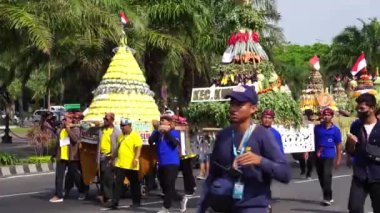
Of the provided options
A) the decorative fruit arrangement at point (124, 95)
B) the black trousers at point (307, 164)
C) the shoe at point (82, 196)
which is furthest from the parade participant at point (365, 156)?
the black trousers at point (307, 164)

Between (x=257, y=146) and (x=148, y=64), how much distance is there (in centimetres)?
2111

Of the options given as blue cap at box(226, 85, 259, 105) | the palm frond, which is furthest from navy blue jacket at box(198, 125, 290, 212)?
the palm frond

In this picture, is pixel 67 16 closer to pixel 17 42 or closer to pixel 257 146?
pixel 17 42

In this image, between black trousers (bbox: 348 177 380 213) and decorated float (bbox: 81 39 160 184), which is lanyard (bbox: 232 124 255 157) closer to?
black trousers (bbox: 348 177 380 213)

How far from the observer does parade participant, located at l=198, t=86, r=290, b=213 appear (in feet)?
16.6

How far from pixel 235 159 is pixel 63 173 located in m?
8.58

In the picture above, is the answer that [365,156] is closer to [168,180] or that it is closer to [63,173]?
[168,180]

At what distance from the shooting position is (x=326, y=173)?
11.8 metres

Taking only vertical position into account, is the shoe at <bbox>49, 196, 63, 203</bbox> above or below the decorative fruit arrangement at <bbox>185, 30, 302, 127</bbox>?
below

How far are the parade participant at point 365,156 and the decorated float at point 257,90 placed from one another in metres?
3.46

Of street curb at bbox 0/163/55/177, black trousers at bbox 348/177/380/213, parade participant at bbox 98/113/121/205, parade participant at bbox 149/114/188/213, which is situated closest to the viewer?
black trousers at bbox 348/177/380/213

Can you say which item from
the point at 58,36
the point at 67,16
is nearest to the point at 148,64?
the point at 58,36

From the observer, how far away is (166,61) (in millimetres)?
25094

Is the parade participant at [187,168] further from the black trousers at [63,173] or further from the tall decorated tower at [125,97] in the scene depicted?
the black trousers at [63,173]
